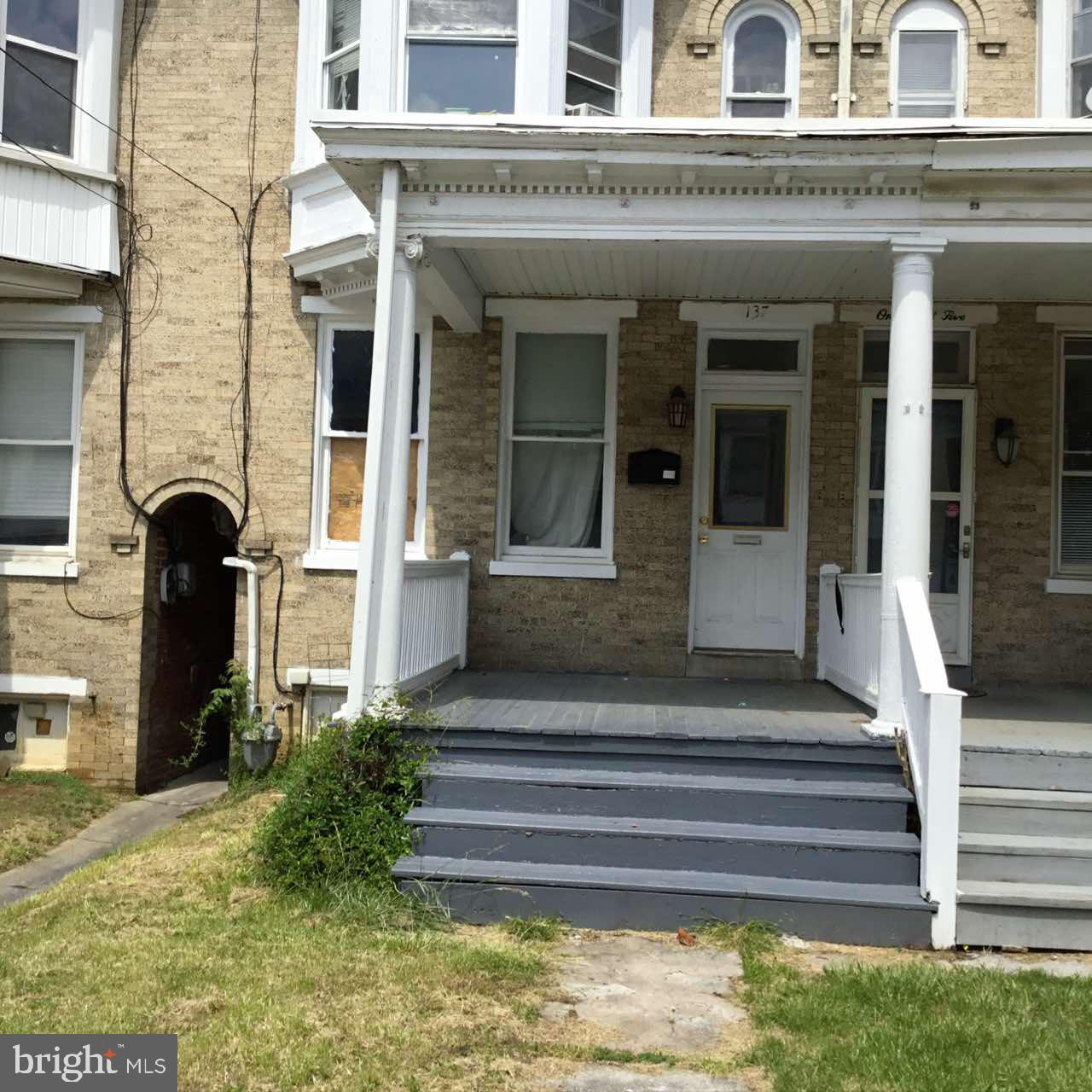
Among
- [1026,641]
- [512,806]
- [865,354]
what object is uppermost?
[865,354]

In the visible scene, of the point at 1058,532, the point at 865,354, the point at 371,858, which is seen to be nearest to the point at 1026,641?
the point at 1058,532

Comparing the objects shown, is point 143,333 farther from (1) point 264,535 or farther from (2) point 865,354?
(2) point 865,354

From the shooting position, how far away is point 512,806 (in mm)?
5809

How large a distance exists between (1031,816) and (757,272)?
4334 millimetres

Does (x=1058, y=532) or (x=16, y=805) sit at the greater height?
(x=1058, y=532)

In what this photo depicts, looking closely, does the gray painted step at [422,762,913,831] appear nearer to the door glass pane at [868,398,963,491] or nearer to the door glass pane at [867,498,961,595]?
the door glass pane at [867,498,961,595]

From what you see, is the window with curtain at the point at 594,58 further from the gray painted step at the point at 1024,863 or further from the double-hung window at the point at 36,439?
the gray painted step at the point at 1024,863

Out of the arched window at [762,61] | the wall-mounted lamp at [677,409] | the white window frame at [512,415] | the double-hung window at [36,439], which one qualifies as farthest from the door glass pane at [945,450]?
the double-hung window at [36,439]

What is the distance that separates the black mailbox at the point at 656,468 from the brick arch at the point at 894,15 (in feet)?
13.2

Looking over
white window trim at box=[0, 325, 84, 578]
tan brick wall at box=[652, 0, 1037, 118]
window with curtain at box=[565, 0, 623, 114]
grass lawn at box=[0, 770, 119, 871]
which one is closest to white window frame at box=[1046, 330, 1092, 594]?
tan brick wall at box=[652, 0, 1037, 118]

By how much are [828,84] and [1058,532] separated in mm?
4194

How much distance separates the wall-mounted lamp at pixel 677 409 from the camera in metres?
8.66

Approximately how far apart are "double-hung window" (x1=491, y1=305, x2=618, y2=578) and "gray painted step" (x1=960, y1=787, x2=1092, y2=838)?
399 centimetres

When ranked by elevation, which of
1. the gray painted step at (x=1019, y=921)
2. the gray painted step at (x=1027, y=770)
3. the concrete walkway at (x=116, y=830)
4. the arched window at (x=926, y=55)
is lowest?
the concrete walkway at (x=116, y=830)
